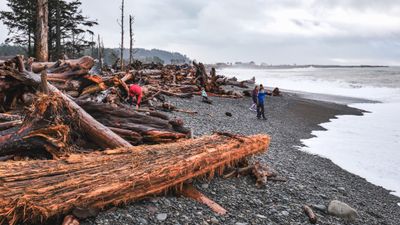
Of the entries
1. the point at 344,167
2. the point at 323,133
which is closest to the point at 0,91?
the point at 344,167

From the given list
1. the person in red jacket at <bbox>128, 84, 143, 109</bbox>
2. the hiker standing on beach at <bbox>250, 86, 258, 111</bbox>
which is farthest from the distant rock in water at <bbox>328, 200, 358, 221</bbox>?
the hiker standing on beach at <bbox>250, 86, 258, 111</bbox>

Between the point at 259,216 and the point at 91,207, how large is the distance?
7.45 ft

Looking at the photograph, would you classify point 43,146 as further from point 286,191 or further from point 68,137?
point 286,191

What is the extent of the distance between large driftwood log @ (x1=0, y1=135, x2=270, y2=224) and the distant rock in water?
71.8 inches

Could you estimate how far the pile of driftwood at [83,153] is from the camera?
3385 millimetres

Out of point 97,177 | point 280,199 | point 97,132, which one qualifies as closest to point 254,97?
point 280,199

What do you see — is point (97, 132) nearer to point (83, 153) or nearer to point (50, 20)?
point (83, 153)

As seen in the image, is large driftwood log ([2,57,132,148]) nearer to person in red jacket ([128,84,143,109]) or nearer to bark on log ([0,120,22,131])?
bark on log ([0,120,22,131])

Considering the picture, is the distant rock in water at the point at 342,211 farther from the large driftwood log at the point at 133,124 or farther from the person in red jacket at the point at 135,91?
the person in red jacket at the point at 135,91

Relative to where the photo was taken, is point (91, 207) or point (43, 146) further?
A: point (43, 146)

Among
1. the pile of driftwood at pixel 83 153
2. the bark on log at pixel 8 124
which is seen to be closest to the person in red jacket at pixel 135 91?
the pile of driftwood at pixel 83 153

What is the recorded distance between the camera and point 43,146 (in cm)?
440

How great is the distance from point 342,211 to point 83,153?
3989 mm

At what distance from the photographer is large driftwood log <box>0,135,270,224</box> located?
3.21m
